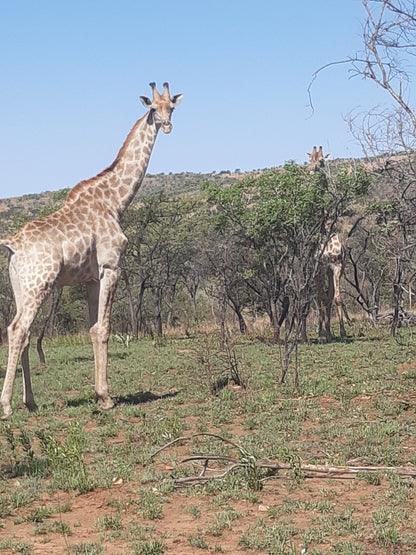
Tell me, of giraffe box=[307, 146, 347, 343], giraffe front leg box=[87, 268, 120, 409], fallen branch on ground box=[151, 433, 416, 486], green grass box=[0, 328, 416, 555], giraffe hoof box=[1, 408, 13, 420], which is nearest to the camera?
green grass box=[0, 328, 416, 555]

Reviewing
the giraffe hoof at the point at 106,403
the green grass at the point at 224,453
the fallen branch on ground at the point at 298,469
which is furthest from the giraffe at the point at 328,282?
the fallen branch on ground at the point at 298,469

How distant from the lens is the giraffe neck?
1166 centimetres

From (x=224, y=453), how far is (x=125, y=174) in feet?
17.8

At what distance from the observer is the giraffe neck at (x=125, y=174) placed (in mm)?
11656

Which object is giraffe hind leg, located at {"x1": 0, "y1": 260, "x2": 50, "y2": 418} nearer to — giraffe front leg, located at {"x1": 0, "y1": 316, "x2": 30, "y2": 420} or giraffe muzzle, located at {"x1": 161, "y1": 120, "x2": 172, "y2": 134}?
giraffe front leg, located at {"x1": 0, "y1": 316, "x2": 30, "y2": 420}

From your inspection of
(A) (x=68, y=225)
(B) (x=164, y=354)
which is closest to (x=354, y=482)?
(A) (x=68, y=225)

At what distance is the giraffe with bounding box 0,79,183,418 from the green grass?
0.80m

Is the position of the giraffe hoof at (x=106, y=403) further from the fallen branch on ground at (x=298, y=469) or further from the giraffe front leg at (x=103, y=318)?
the fallen branch on ground at (x=298, y=469)

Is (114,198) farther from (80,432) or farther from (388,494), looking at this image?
(388,494)

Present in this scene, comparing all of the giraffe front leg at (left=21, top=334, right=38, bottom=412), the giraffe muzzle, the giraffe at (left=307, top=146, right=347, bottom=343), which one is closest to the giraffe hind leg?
the giraffe front leg at (left=21, top=334, right=38, bottom=412)

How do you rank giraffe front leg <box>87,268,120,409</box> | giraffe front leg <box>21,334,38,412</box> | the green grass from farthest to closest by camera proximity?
giraffe front leg <box>87,268,120,409</box> → giraffe front leg <box>21,334,38,412</box> → the green grass

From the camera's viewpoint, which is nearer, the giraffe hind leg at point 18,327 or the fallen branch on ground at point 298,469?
the fallen branch on ground at point 298,469

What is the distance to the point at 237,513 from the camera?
19.5 ft

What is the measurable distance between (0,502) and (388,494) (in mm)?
3126
